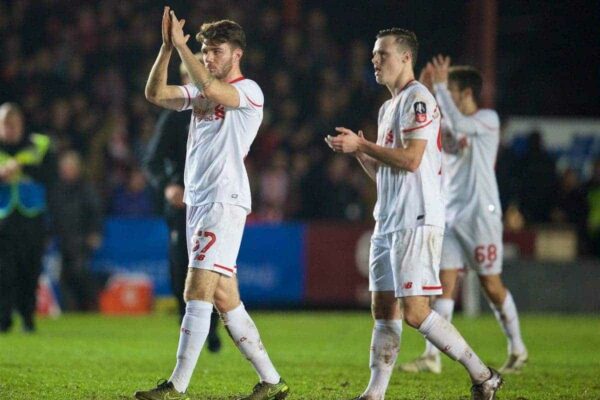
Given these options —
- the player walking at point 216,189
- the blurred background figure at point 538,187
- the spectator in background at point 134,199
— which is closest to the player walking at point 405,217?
the player walking at point 216,189

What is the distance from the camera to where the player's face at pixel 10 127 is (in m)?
14.2

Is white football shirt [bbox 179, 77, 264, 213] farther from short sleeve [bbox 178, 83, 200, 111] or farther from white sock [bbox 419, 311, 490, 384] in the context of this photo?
white sock [bbox 419, 311, 490, 384]

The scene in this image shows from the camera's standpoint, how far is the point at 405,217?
311 inches

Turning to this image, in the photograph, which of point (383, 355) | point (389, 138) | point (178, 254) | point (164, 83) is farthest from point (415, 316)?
point (178, 254)

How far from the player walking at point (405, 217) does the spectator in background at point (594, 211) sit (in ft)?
40.2

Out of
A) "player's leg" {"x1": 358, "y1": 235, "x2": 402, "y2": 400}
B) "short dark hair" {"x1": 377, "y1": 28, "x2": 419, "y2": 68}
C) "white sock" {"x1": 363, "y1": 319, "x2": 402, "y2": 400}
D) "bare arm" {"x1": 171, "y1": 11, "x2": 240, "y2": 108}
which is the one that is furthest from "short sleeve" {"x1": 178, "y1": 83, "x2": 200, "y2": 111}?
"white sock" {"x1": 363, "y1": 319, "x2": 402, "y2": 400}

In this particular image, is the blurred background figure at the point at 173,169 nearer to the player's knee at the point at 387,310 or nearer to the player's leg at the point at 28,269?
the player's knee at the point at 387,310

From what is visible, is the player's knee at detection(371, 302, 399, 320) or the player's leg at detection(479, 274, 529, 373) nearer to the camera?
the player's knee at detection(371, 302, 399, 320)

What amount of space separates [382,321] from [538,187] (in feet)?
38.1

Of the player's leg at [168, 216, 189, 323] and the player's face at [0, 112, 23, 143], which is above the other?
the player's face at [0, 112, 23, 143]

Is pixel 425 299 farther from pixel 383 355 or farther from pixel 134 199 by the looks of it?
pixel 134 199

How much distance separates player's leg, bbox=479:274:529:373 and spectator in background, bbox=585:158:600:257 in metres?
9.18

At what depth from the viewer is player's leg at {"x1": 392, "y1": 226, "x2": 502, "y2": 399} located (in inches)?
308

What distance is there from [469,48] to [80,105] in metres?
7.30
